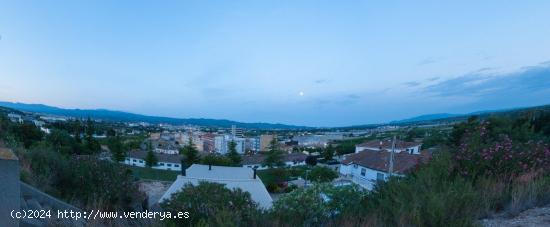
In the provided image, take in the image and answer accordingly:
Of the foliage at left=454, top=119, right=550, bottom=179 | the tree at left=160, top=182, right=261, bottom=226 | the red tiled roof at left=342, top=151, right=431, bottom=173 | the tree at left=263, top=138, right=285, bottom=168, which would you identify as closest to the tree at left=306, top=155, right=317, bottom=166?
the tree at left=263, top=138, right=285, bottom=168

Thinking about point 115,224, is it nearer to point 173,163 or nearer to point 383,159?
point 383,159

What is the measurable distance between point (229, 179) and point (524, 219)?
11418 millimetres

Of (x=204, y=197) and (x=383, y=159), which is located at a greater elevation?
(x=204, y=197)

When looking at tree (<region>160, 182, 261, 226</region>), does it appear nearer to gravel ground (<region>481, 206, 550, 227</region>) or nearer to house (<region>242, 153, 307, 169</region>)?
gravel ground (<region>481, 206, 550, 227</region>)

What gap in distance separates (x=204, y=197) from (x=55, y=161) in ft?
12.9

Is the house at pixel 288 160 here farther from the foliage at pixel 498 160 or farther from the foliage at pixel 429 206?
the foliage at pixel 429 206

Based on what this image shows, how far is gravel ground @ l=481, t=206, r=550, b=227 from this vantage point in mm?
Answer: 3232

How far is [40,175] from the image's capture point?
5988 millimetres

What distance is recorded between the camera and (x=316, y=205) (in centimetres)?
464

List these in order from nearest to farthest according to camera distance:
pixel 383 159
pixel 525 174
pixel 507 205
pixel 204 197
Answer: pixel 507 205, pixel 525 174, pixel 204 197, pixel 383 159

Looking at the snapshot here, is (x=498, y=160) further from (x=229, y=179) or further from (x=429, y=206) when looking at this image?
(x=229, y=179)

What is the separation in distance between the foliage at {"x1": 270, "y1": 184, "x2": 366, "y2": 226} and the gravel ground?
1.45m

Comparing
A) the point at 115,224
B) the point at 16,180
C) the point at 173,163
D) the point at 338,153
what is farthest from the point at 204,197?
the point at 338,153

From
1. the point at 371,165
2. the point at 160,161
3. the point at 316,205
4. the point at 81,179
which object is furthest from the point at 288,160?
the point at 316,205
